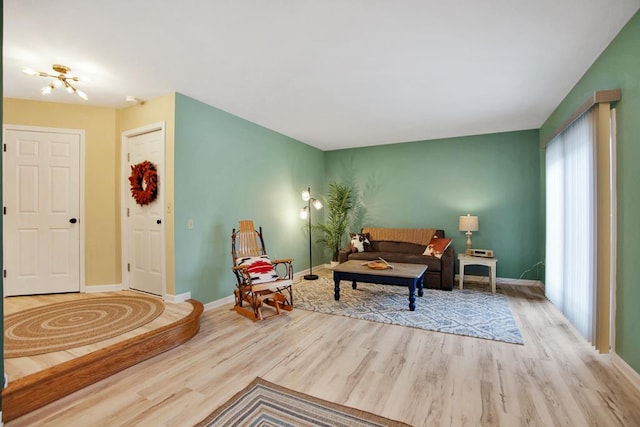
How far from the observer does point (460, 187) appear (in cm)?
557

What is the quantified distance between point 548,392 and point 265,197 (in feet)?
13.3

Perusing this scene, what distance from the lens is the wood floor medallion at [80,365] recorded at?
185 centimetres

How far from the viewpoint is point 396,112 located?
423cm

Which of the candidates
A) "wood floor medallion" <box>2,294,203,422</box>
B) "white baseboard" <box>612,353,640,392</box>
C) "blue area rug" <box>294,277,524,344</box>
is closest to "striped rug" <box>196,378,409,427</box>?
"wood floor medallion" <box>2,294,203,422</box>

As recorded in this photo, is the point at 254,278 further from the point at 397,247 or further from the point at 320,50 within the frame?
the point at 397,247

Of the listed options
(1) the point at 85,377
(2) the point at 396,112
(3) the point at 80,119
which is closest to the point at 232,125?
(3) the point at 80,119

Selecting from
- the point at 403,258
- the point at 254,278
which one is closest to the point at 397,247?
the point at 403,258

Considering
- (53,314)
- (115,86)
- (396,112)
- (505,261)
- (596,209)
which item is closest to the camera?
(596,209)

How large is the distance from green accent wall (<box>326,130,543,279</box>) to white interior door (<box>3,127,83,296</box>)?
4636mm

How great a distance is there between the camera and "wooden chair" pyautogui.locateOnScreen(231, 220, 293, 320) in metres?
3.56

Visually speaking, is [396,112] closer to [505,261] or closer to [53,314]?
[505,261]

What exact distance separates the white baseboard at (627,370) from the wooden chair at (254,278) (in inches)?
118

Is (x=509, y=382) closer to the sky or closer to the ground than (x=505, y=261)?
closer to the ground

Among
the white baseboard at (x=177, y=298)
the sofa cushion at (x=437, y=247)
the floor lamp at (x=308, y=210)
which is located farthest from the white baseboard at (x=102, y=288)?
the sofa cushion at (x=437, y=247)
